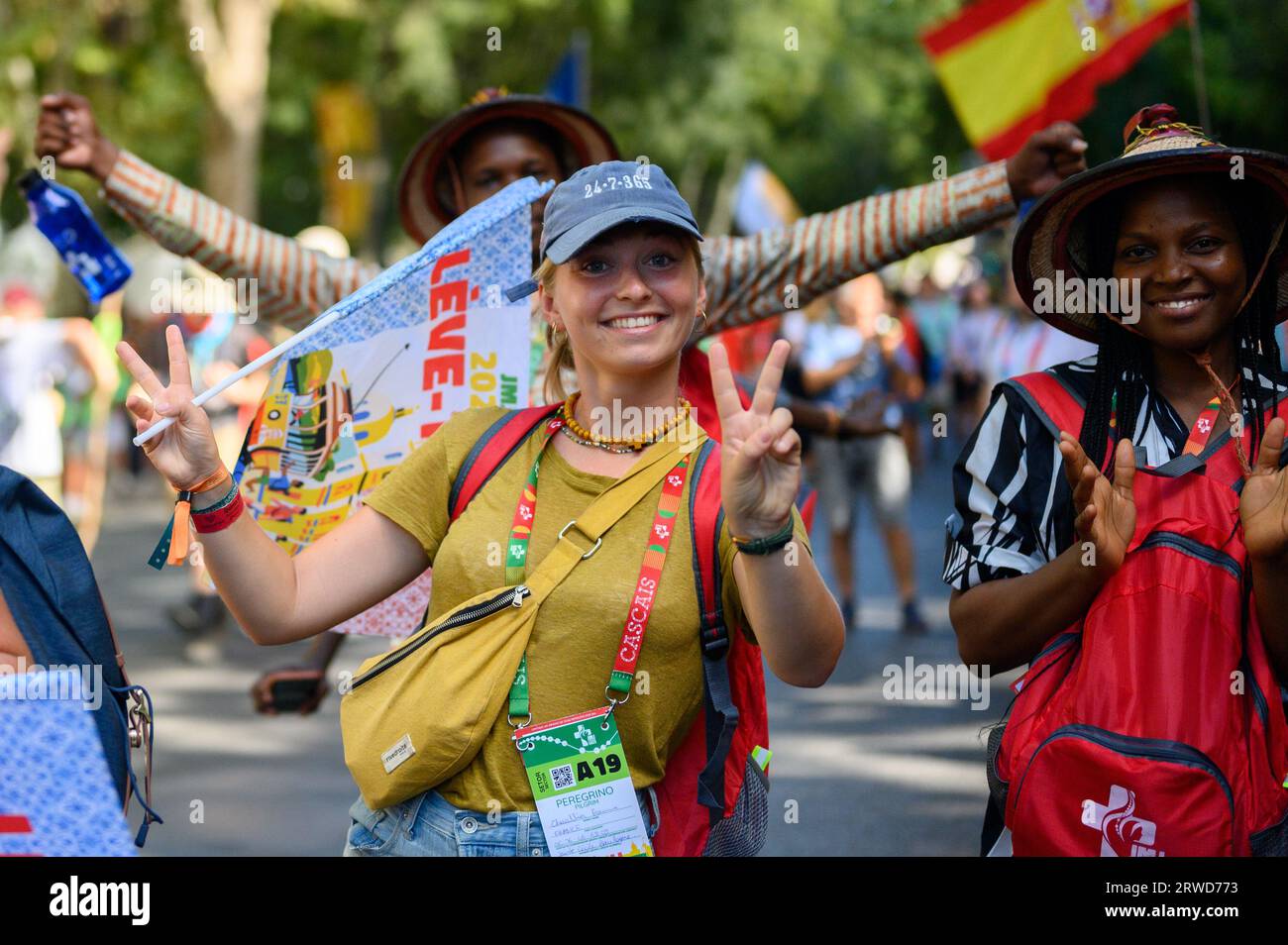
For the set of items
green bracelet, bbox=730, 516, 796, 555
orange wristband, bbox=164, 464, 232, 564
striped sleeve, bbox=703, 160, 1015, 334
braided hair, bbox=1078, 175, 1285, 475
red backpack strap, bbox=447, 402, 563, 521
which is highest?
striped sleeve, bbox=703, 160, 1015, 334

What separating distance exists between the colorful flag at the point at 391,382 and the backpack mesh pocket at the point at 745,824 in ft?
3.06

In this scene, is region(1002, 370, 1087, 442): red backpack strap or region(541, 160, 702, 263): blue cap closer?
region(541, 160, 702, 263): blue cap

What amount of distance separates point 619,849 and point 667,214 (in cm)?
104

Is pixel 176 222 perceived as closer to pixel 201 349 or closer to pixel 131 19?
pixel 201 349

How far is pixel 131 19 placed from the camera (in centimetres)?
2178

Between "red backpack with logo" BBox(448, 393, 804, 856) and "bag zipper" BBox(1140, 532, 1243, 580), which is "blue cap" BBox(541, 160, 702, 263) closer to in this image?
"red backpack with logo" BBox(448, 393, 804, 856)

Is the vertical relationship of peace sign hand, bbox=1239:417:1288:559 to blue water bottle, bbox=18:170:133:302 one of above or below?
below

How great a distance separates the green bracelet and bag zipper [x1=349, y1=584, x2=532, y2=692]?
0.42m

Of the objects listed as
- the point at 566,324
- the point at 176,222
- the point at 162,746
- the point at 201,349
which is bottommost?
the point at 162,746

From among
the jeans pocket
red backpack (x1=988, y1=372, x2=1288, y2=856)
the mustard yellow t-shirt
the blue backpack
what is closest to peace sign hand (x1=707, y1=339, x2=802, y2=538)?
the mustard yellow t-shirt

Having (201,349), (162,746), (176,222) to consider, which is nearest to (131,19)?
(201,349)

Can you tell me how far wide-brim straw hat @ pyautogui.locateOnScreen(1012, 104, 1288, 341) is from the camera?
9.32 feet

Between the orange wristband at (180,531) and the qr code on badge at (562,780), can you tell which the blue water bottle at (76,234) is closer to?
the orange wristband at (180,531)

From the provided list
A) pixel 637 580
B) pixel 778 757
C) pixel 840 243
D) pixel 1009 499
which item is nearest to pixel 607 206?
pixel 637 580
